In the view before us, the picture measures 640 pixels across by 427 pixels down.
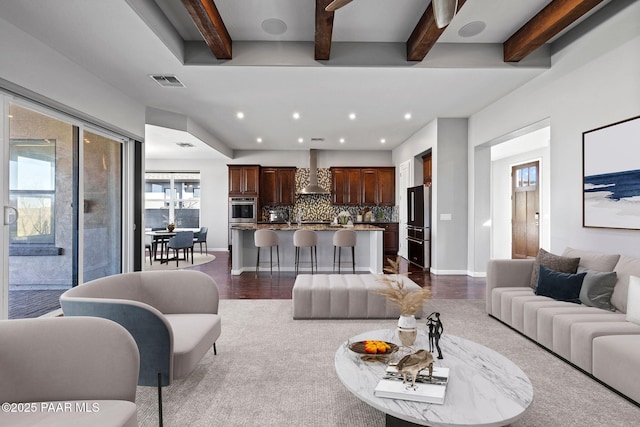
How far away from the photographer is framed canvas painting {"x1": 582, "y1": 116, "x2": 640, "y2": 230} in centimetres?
303

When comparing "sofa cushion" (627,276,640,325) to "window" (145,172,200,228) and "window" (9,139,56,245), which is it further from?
"window" (145,172,200,228)

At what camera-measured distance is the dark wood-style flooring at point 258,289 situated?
354 centimetres

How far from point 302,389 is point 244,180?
25.2 ft

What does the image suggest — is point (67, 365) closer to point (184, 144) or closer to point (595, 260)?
point (595, 260)

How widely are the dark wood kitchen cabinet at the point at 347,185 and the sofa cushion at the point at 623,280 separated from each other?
686 centimetres

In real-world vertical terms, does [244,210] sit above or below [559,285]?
above

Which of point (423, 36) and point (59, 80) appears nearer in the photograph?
point (423, 36)

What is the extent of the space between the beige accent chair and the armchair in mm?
386

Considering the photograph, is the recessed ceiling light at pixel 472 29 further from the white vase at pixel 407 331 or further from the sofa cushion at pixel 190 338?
the sofa cushion at pixel 190 338

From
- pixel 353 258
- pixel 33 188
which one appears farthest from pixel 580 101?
pixel 33 188

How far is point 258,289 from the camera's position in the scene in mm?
5160

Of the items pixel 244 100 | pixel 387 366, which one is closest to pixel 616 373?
pixel 387 366

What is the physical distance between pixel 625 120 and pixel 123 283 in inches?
171

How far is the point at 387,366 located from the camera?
1.82 meters
